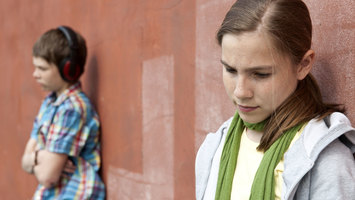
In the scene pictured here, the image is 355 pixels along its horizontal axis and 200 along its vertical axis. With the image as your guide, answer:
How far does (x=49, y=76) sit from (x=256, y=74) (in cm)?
A: 200

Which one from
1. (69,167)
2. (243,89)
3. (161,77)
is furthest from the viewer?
(69,167)

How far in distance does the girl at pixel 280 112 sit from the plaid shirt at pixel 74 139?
5.15 ft

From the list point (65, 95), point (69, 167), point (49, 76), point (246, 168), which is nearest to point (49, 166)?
point (69, 167)

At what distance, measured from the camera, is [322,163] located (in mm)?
1438

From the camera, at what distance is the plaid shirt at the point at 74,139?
306 cm

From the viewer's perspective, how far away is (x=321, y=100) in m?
1.69

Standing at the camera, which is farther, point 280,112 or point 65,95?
point 65,95

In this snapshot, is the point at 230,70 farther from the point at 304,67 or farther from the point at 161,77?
the point at 161,77

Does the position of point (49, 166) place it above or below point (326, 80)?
below

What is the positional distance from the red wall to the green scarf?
0.90 ft

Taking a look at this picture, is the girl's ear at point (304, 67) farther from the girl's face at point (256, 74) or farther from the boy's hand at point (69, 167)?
the boy's hand at point (69, 167)

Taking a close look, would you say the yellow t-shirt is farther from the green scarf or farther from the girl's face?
the girl's face

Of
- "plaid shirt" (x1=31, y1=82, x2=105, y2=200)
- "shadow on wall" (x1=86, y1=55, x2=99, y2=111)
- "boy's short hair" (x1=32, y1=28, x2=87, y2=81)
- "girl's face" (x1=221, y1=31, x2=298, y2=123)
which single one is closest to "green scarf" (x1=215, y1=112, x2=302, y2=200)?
"girl's face" (x1=221, y1=31, x2=298, y2=123)

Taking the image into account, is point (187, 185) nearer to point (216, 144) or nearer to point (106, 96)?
point (216, 144)
